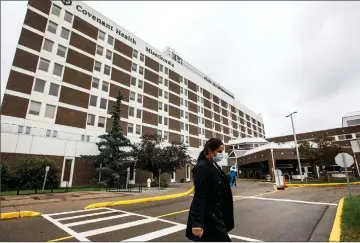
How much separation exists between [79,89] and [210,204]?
2782 centimetres

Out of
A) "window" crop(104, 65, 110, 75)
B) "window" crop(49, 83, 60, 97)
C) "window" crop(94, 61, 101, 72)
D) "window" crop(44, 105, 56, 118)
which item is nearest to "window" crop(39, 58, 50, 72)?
"window" crop(49, 83, 60, 97)

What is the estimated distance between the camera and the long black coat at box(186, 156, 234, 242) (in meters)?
2.94

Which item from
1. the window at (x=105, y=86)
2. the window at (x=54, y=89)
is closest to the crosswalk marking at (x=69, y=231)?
the window at (x=54, y=89)

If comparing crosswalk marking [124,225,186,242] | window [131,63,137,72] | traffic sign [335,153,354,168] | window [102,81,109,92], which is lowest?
crosswalk marking [124,225,186,242]

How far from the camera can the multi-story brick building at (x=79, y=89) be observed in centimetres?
2238

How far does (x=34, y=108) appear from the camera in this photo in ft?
75.8

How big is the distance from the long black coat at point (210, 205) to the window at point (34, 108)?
982 inches

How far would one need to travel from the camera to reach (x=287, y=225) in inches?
263

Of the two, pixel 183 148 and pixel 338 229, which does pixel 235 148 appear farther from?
pixel 338 229

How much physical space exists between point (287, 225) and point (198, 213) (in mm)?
5175

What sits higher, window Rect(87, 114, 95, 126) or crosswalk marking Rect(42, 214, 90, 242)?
window Rect(87, 114, 95, 126)

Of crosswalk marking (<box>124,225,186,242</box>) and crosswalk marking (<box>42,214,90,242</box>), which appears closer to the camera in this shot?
crosswalk marking (<box>124,225,186,242</box>)

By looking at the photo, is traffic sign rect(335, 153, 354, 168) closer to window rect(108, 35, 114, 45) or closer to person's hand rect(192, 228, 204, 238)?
person's hand rect(192, 228, 204, 238)

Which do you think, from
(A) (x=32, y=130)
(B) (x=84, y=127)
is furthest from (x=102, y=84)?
(A) (x=32, y=130)
